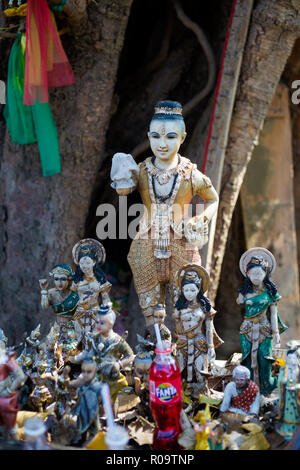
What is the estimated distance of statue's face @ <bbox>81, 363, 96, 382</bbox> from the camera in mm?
2787

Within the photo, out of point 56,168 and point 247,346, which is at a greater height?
point 56,168

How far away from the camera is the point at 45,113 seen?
469 cm

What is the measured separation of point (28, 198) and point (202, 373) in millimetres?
2585

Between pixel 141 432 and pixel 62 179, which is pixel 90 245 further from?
pixel 62 179

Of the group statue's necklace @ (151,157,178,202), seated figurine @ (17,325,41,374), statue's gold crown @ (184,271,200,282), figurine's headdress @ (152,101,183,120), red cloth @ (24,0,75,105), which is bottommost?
seated figurine @ (17,325,41,374)

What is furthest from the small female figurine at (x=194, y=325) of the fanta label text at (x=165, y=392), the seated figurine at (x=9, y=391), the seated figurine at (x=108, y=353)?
the seated figurine at (x=9, y=391)

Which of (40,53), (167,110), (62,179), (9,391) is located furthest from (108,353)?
(40,53)

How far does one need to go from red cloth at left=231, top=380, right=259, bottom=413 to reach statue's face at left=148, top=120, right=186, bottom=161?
1.42m

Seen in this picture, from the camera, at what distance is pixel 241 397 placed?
3.03 meters

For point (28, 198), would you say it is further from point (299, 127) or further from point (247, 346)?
point (299, 127)

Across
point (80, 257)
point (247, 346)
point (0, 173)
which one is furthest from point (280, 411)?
point (0, 173)

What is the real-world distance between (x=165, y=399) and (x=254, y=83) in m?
3.10

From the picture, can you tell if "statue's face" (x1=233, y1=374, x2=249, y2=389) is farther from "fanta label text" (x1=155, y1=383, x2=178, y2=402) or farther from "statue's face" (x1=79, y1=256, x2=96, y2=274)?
"statue's face" (x1=79, y1=256, x2=96, y2=274)

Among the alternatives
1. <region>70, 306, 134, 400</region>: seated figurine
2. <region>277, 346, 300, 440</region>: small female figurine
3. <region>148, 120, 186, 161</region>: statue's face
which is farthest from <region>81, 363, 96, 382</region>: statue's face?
<region>148, 120, 186, 161</region>: statue's face
